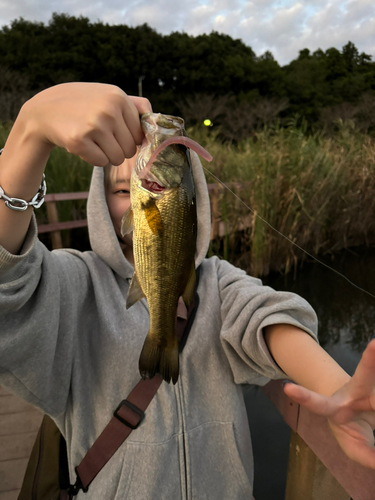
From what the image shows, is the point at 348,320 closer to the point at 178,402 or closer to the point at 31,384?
the point at 178,402

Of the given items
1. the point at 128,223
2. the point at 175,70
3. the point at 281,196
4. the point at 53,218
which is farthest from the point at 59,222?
the point at 175,70

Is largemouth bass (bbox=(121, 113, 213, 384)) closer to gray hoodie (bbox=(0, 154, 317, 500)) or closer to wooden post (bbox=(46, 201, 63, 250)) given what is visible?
gray hoodie (bbox=(0, 154, 317, 500))

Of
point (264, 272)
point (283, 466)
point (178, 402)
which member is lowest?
point (283, 466)

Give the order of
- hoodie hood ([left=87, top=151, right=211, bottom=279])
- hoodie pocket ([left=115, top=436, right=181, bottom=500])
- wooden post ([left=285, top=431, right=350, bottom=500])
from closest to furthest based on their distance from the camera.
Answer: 1. hoodie pocket ([left=115, top=436, right=181, bottom=500])
2. wooden post ([left=285, top=431, right=350, bottom=500])
3. hoodie hood ([left=87, top=151, right=211, bottom=279])

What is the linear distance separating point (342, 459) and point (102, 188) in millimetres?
1278

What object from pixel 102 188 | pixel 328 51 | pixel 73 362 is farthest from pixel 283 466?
pixel 328 51

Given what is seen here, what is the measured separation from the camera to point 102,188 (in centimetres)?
142

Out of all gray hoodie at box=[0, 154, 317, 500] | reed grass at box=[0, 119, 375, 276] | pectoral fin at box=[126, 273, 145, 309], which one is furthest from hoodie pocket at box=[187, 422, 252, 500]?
reed grass at box=[0, 119, 375, 276]

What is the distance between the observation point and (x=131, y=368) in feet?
4.17

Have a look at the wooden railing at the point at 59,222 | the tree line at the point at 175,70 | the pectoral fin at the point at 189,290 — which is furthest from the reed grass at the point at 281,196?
the tree line at the point at 175,70

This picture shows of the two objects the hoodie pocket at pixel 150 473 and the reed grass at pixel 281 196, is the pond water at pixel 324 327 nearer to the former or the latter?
the reed grass at pixel 281 196

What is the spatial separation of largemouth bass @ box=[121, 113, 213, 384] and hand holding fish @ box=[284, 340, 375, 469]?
45 centimetres

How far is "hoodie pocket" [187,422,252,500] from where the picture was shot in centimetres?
123

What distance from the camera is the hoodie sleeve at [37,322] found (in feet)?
3.15
